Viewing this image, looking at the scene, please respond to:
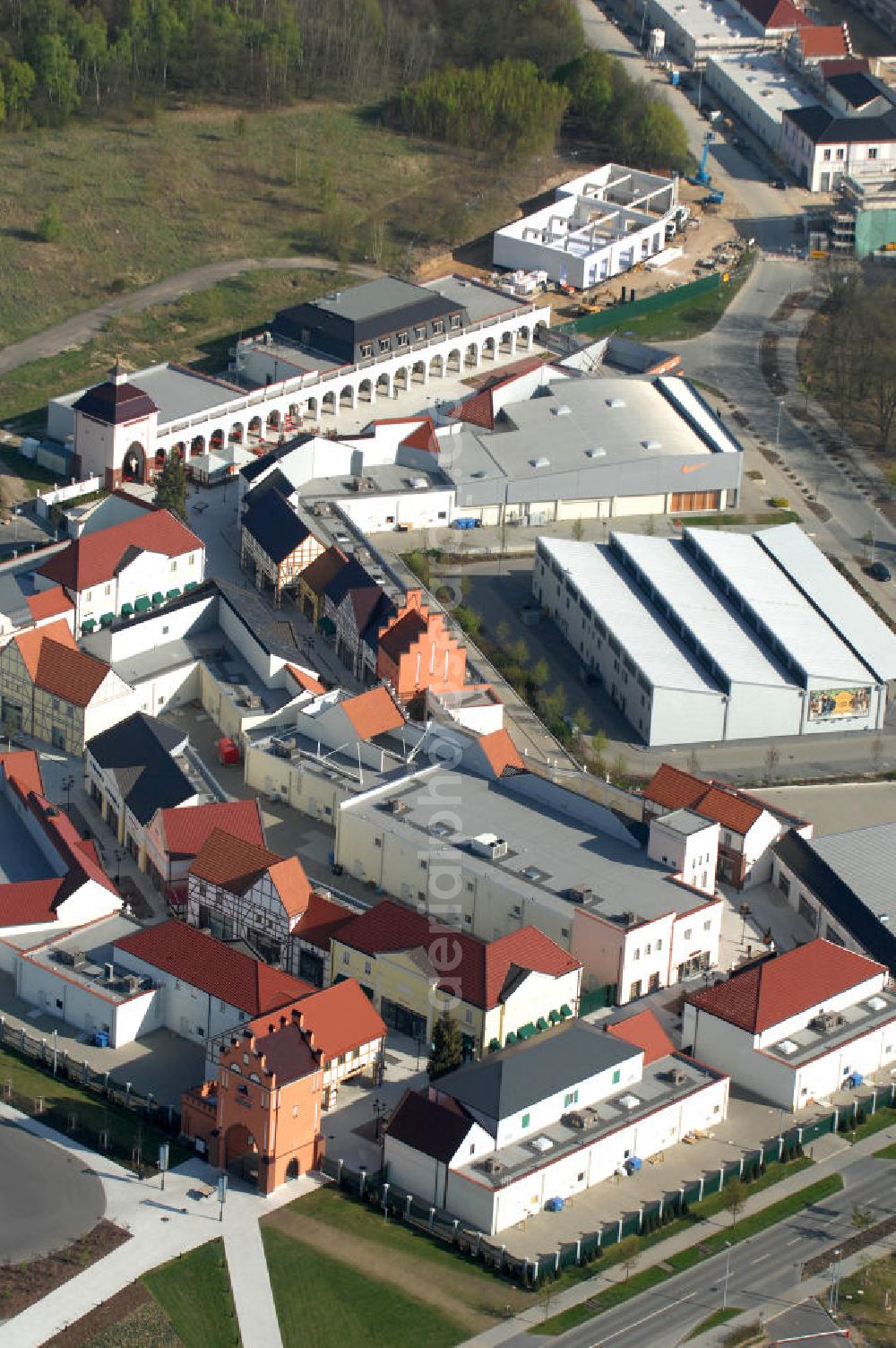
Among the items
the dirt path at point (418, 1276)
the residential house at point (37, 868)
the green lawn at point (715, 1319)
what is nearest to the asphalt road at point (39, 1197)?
the dirt path at point (418, 1276)

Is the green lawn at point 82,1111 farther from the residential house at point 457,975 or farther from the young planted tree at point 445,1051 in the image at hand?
the residential house at point 457,975

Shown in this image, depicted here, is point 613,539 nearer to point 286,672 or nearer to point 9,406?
point 286,672

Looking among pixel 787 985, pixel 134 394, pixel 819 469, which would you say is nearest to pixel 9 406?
pixel 134 394

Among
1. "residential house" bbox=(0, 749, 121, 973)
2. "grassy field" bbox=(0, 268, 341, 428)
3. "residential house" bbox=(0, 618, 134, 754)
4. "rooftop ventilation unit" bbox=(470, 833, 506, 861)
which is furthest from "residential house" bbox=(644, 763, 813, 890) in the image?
"grassy field" bbox=(0, 268, 341, 428)

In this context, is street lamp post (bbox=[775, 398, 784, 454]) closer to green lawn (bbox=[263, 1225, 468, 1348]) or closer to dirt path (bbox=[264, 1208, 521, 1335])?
dirt path (bbox=[264, 1208, 521, 1335])

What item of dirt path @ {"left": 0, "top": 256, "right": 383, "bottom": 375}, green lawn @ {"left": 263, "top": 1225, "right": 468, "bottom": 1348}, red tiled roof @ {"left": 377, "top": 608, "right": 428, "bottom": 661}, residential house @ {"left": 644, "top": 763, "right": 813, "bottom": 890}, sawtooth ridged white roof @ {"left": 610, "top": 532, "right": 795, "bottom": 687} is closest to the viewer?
green lawn @ {"left": 263, "top": 1225, "right": 468, "bottom": 1348}

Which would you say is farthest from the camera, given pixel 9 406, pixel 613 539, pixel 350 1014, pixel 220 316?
pixel 220 316

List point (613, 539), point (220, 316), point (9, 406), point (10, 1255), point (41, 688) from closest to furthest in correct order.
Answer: point (10, 1255) < point (41, 688) < point (613, 539) < point (9, 406) < point (220, 316)
